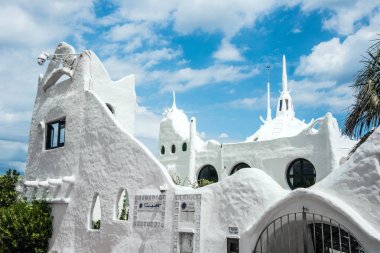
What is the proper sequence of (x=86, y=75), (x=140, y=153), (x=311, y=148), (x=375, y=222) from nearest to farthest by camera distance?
1. (x=375, y=222)
2. (x=140, y=153)
3. (x=86, y=75)
4. (x=311, y=148)

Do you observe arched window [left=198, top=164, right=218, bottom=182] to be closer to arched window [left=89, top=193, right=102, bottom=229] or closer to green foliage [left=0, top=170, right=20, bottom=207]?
arched window [left=89, top=193, right=102, bottom=229]

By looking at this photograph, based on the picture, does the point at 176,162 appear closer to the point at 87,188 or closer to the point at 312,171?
the point at 312,171

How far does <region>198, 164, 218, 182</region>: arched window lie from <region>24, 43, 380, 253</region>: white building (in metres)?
3.20

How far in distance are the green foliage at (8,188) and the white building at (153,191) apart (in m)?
1.56

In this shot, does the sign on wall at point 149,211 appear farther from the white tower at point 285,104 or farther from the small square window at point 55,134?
the white tower at point 285,104

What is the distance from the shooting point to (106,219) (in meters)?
12.0

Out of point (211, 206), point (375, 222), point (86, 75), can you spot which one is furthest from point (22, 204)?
point (375, 222)

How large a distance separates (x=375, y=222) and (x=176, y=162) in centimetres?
1754

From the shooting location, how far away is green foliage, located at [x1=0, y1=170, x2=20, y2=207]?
1745 cm

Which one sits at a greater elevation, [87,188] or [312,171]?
[312,171]

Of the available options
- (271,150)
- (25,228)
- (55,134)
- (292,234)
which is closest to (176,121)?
(271,150)

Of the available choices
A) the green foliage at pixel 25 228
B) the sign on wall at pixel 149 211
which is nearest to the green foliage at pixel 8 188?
the green foliage at pixel 25 228

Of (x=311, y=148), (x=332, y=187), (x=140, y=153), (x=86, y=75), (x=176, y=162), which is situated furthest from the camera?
(x=176, y=162)

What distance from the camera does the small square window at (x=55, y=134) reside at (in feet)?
50.3
